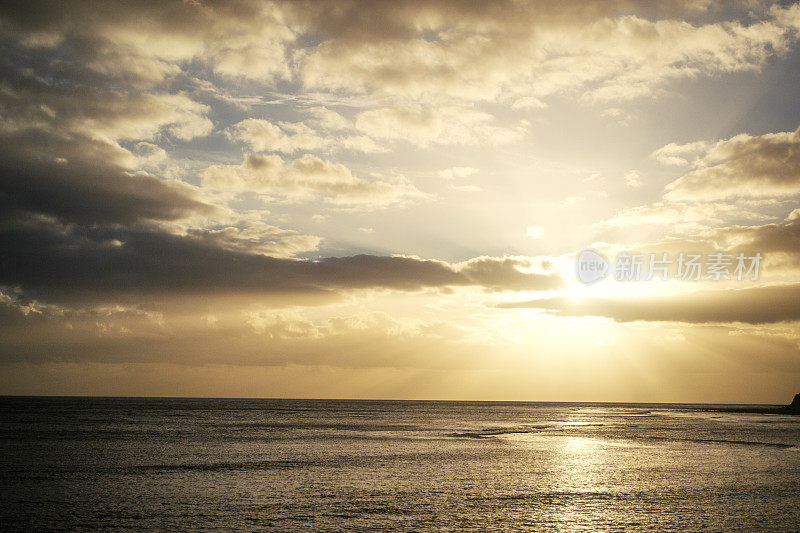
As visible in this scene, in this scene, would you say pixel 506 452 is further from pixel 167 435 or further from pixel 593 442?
pixel 167 435

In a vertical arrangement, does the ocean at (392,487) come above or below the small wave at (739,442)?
above

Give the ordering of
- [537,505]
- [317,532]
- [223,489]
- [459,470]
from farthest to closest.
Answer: [459,470]
[223,489]
[537,505]
[317,532]

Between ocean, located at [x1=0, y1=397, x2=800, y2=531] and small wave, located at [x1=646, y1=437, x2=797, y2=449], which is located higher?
ocean, located at [x1=0, y1=397, x2=800, y2=531]

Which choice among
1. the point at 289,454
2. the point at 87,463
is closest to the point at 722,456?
the point at 289,454

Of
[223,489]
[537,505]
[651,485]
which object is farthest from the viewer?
[651,485]

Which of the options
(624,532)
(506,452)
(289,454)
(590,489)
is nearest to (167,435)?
(289,454)

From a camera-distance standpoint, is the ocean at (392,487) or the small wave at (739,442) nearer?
the ocean at (392,487)

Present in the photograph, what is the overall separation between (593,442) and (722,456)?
21343 millimetres

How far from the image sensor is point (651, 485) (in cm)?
4203

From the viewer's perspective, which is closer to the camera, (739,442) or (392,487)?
(392,487)

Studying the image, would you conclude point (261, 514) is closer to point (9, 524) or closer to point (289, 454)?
point (9, 524)

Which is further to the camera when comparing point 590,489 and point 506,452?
point 506,452

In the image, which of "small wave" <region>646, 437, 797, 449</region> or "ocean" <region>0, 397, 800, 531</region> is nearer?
"ocean" <region>0, 397, 800, 531</region>

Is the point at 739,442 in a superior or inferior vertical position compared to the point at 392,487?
inferior
